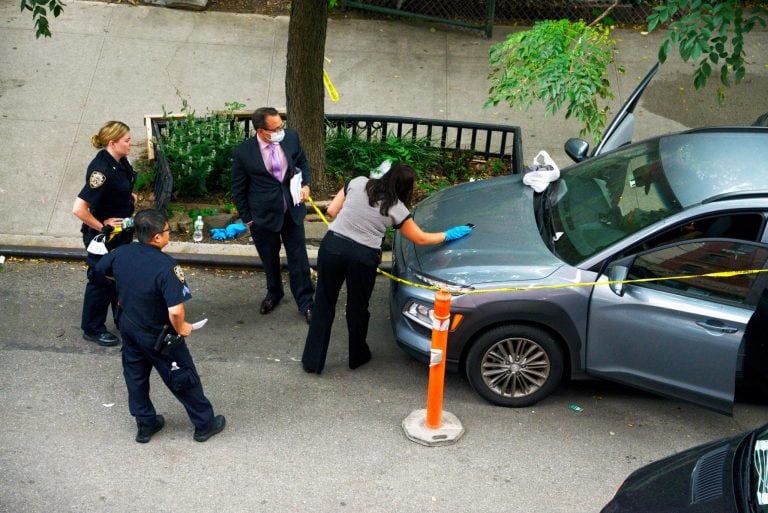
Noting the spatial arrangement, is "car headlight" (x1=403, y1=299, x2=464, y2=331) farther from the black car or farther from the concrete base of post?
the black car

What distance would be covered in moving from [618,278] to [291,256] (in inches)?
98.1

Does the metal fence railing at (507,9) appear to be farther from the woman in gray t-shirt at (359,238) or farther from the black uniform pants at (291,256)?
the woman in gray t-shirt at (359,238)

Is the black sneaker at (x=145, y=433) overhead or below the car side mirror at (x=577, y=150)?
below

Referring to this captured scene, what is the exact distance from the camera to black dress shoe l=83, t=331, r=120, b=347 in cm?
681

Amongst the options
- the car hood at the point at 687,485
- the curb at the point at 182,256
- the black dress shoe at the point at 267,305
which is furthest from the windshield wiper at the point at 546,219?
the black dress shoe at the point at 267,305

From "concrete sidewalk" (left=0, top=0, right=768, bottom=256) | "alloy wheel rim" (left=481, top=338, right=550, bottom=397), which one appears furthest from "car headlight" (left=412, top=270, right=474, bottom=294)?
"concrete sidewalk" (left=0, top=0, right=768, bottom=256)

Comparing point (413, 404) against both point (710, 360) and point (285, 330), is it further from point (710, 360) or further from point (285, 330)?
point (710, 360)

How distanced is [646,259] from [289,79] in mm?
3827

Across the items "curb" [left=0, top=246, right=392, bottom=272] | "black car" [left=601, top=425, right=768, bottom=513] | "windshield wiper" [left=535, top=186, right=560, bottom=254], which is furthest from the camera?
"curb" [left=0, top=246, right=392, bottom=272]

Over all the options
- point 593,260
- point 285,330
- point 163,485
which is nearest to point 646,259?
point 593,260

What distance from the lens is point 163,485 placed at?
5.55 metres

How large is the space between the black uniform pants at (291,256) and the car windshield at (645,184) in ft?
6.07

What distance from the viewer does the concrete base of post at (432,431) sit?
5.97 meters

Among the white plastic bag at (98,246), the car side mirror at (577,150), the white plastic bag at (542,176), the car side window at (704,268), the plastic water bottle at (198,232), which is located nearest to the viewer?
the car side window at (704,268)
